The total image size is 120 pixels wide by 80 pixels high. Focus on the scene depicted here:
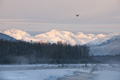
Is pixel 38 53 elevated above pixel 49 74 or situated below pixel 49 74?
above

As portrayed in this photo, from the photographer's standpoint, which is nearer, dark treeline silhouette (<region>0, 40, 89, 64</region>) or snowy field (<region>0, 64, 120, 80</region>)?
snowy field (<region>0, 64, 120, 80</region>)

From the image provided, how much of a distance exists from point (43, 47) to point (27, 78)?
241 ft

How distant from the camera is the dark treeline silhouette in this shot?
117537 mm

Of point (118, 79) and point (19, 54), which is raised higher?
point (19, 54)

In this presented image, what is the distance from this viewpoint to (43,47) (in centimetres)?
13550

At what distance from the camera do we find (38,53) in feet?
423

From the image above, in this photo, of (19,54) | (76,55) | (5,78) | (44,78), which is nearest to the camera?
(5,78)

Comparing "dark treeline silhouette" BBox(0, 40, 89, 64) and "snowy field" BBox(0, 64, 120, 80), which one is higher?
"dark treeline silhouette" BBox(0, 40, 89, 64)

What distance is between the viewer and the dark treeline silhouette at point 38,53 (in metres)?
118

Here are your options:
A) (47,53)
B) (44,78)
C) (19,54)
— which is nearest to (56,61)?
(47,53)

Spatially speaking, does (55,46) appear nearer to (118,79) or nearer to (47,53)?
(47,53)

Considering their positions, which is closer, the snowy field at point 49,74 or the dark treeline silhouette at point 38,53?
the snowy field at point 49,74

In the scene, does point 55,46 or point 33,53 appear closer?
point 33,53

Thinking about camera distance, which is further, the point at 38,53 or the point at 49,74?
the point at 38,53
